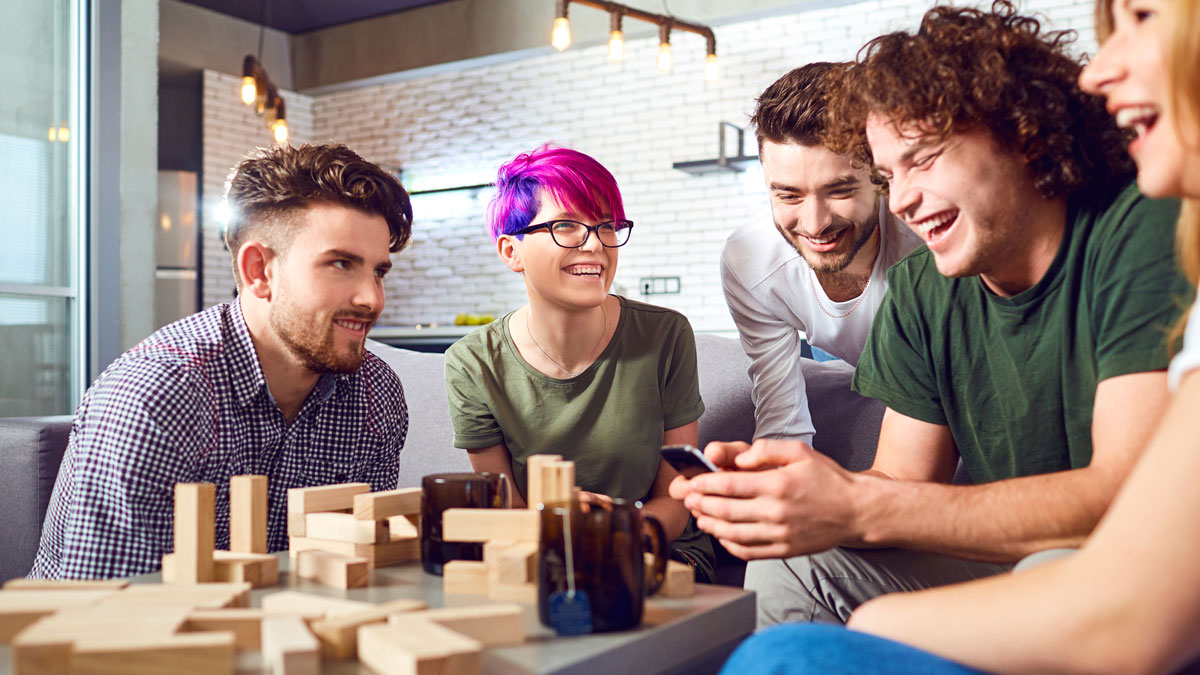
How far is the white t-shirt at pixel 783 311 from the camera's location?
7.63 feet

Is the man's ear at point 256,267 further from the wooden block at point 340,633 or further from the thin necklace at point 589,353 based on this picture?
the wooden block at point 340,633

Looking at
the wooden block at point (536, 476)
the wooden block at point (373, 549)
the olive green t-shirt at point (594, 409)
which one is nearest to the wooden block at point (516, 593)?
the wooden block at point (536, 476)

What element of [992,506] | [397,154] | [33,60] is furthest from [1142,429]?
[397,154]

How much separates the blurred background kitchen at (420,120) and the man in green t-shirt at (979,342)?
10.9 feet

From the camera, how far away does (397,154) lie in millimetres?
9156

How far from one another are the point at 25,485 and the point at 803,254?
1923 millimetres

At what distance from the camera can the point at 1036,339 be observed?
1519 millimetres

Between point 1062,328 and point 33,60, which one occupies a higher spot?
point 33,60

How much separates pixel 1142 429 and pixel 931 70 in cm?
69

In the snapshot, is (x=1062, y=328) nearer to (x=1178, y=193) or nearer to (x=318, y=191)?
(x=1178, y=193)

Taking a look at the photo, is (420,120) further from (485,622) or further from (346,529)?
(485,622)

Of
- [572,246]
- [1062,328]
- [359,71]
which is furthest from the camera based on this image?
[359,71]

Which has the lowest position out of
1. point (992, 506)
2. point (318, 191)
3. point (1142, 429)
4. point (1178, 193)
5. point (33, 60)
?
point (992, 506)

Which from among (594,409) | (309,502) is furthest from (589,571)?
(594,409)
